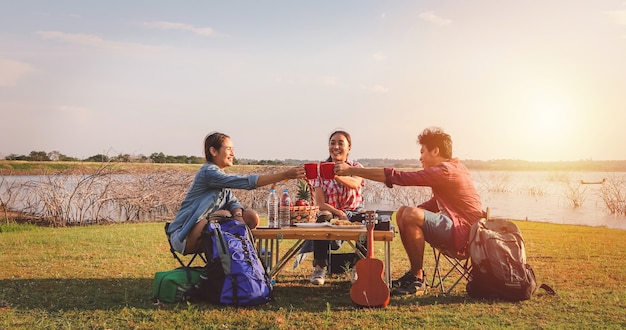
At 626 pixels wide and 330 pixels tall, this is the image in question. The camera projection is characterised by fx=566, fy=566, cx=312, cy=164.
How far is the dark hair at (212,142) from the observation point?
15.6 feet

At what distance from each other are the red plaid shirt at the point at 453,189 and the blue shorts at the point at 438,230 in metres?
0.05

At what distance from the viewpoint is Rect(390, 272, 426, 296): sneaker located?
480 cm

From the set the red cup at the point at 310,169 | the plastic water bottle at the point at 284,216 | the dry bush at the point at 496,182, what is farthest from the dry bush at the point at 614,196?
the plastic water bottle at the point at 284,216

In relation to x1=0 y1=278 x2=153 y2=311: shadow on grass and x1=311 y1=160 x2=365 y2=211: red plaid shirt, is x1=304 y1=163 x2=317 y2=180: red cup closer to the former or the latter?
x1=311 y1=160 x2=365 y2=211: red plaid shirt

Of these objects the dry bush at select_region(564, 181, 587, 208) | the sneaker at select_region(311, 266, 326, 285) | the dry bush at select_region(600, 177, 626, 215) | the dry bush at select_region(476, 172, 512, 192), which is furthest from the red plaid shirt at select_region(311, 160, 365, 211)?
the dry bush at select_region(476, 172, 512, 192)

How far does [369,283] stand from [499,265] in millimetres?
1056

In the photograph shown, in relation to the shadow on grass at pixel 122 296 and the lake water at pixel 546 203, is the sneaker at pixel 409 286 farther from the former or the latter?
the lake water at pixel 546 203

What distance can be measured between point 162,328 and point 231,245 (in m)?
0.82

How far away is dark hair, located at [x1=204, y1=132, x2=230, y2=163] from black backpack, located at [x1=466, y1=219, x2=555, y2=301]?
2.20 m

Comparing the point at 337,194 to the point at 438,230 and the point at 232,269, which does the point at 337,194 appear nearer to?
the point at 438,230

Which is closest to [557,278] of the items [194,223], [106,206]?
[194,223]

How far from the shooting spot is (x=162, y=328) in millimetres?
3857

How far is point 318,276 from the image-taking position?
5453 millimetres

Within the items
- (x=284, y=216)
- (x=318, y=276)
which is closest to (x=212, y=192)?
(x=284, y=216)
